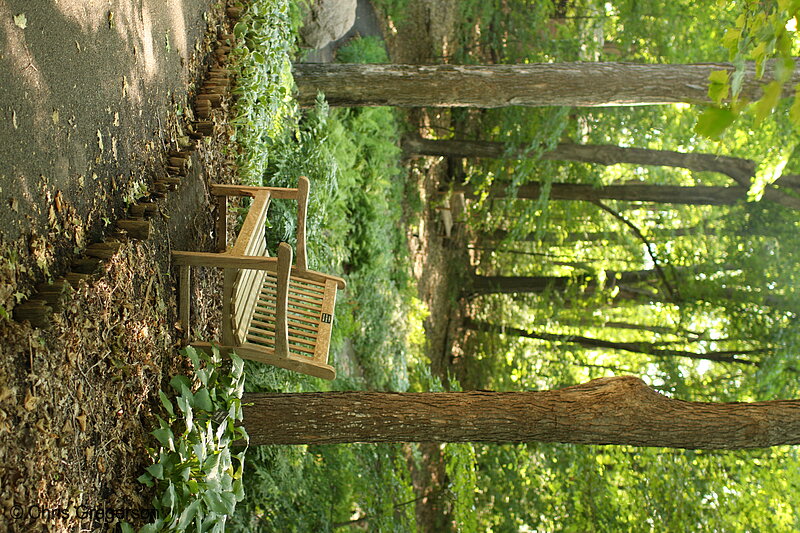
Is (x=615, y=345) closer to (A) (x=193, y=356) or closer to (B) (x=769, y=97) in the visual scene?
(A) (x=193, y=356)

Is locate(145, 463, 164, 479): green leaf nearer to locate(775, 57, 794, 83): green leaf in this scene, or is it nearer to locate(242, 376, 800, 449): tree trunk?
locate(242, 376, 800, 449): tree trunk

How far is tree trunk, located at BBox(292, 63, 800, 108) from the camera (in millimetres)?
6391

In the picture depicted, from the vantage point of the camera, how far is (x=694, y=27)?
31.7ft

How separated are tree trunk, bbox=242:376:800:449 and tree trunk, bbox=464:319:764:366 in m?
6.25

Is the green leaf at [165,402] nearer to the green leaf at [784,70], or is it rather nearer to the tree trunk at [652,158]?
the green leaf at [784,70]

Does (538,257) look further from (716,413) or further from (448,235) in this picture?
(716,413)

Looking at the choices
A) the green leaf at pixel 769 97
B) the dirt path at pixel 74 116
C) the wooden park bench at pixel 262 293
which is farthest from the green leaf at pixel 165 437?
the green leaf at pixel 769 97

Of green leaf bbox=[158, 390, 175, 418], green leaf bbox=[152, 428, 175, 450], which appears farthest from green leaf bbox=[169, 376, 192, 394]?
green leaf bbox=[152, 428, 175, 450]

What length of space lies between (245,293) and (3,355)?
1863 millimetres

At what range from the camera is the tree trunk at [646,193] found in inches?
Answer: 372

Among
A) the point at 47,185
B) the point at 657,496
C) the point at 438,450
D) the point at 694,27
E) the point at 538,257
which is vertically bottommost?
the point at 438,450

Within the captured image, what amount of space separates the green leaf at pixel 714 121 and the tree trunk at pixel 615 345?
29.9 ft

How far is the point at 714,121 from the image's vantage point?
1.49 meters

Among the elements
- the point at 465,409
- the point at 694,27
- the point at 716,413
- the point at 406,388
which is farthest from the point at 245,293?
the point at 694,27
